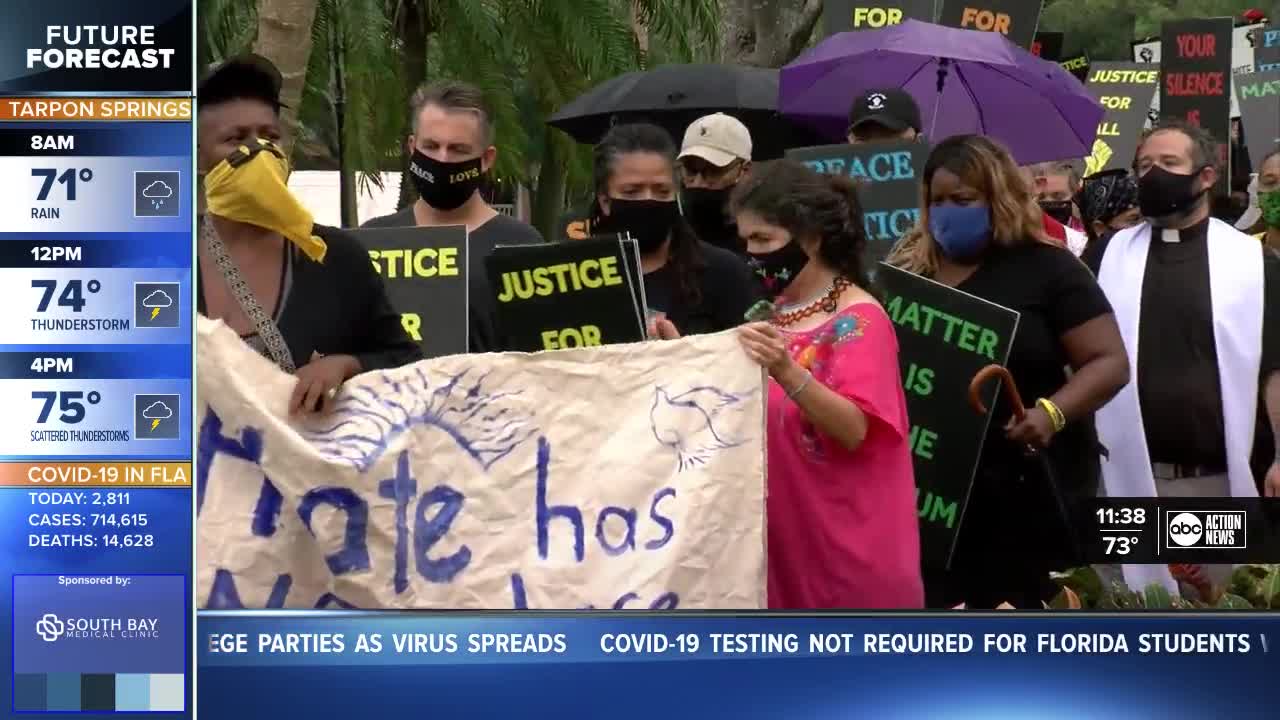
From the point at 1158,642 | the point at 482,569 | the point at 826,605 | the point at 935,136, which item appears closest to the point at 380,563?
the point at 482,569

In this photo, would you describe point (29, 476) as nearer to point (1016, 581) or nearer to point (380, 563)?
point (380, 563)

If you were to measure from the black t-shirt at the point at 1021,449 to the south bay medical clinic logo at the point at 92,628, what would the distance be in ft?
8.97

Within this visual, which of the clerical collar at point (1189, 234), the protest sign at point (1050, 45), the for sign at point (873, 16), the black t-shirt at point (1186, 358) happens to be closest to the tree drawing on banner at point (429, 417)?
the black t-shirt at point (1186, 358)

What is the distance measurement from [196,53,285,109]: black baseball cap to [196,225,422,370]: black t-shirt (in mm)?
328

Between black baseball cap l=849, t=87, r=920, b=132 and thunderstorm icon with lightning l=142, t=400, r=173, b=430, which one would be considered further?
black baseball cap l=849, t=87, r=920, b=132

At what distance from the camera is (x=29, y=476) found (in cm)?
343

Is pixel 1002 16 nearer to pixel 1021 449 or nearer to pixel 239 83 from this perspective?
pixel 1021 449

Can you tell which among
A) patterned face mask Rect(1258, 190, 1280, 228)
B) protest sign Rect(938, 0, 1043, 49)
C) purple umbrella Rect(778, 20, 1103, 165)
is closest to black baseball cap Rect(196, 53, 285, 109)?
patterned face mask Rect(1258, 190, 1280, 228)

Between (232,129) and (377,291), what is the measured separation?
461mm

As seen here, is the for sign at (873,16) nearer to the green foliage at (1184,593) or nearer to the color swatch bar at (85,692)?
the green foliage at (1184,593)

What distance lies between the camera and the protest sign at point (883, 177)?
678cm

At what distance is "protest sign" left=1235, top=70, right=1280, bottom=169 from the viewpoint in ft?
43.5

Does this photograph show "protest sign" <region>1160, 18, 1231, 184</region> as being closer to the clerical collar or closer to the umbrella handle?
the clerical collar

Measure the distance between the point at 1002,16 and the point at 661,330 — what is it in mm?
7297
